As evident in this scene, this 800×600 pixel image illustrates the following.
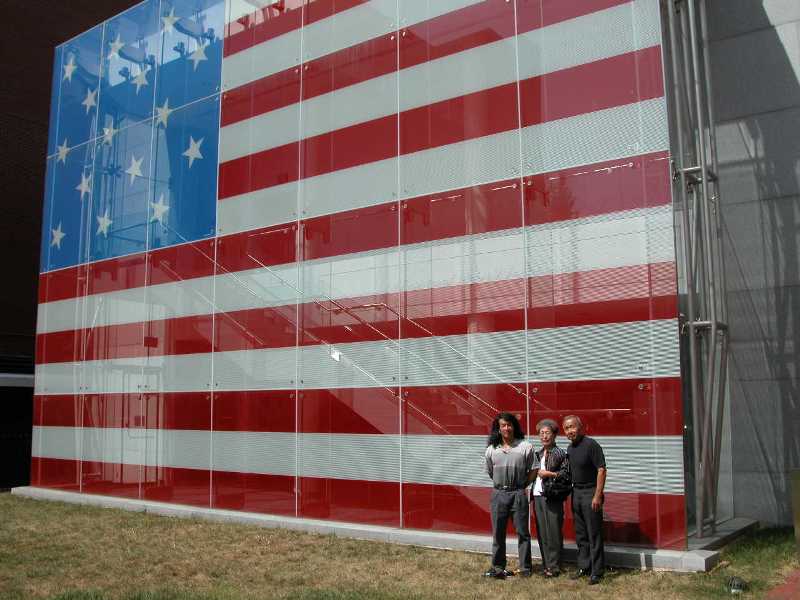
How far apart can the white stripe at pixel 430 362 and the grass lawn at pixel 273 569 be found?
2.15 m

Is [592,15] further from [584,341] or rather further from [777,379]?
[777,379]

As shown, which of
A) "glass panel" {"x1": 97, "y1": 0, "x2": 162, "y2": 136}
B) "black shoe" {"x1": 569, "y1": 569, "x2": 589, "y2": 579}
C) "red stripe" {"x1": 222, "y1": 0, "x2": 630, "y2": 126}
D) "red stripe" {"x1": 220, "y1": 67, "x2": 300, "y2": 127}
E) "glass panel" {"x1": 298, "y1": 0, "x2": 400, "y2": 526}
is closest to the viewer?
"black shoe" {"x1": 569, "y1": 569, "x2": 589, "y2": 579}

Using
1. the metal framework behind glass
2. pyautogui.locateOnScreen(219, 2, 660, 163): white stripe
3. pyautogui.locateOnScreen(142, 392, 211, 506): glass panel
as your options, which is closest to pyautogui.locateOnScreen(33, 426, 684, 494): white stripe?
pyautogui.locateOnScreen(142, 392, 211, 506): glass panel

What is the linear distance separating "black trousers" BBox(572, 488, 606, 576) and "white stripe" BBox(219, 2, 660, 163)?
16.9 feet

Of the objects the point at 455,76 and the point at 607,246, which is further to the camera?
the point at 455,76

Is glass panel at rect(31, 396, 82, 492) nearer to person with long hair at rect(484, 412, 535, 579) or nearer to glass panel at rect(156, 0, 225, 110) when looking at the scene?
glass panel at rect(156, 0, 225, 110)

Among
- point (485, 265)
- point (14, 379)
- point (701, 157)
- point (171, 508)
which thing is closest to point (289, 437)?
point (171, 508)

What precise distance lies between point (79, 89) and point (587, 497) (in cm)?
1345

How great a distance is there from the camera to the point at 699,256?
32.1 feet

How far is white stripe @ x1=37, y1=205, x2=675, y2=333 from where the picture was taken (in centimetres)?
908

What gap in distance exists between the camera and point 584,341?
30.3ft

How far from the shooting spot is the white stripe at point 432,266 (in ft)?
29.8

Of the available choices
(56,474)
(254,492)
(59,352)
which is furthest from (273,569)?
(59,352)

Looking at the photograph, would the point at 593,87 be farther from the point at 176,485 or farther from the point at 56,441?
the point at 56,441
